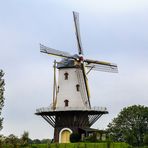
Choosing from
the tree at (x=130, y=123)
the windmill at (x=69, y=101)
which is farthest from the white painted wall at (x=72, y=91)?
the tree at (x=130, y=123)

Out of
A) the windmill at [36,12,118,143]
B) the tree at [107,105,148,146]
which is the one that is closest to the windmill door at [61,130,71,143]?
the windmill at [36,12,118,143]

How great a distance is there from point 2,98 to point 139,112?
40018 millimetres

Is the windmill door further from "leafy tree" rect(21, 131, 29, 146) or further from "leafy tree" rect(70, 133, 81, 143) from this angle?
"leafy tree" rect(21, 131, 29, 146)

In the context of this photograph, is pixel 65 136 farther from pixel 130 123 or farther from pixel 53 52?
pixel 130 123

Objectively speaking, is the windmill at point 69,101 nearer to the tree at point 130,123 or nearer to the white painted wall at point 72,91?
the white painted wall at point 72,91

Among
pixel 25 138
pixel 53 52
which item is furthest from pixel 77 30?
pixel 25 138

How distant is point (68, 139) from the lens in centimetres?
6191

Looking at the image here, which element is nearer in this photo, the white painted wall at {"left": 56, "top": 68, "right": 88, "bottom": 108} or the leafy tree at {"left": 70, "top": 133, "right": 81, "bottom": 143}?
the leafy tree at {"left": 70, "top": 133, "right": 81, "bottom": 143}

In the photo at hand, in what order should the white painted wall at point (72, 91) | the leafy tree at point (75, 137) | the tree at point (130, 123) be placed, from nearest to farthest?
the leafy tree at point (75, 137)
the white painted wall at point (72, 91)
the tree at point (130, 123)

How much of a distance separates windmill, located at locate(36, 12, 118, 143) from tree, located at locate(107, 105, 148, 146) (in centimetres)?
1958

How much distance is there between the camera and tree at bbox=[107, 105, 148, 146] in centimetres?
8188

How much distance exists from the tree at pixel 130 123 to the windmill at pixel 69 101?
771 inches

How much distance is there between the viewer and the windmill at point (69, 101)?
6138 centimetres

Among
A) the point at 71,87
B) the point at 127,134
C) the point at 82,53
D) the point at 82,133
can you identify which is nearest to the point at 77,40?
the point at 82,53
